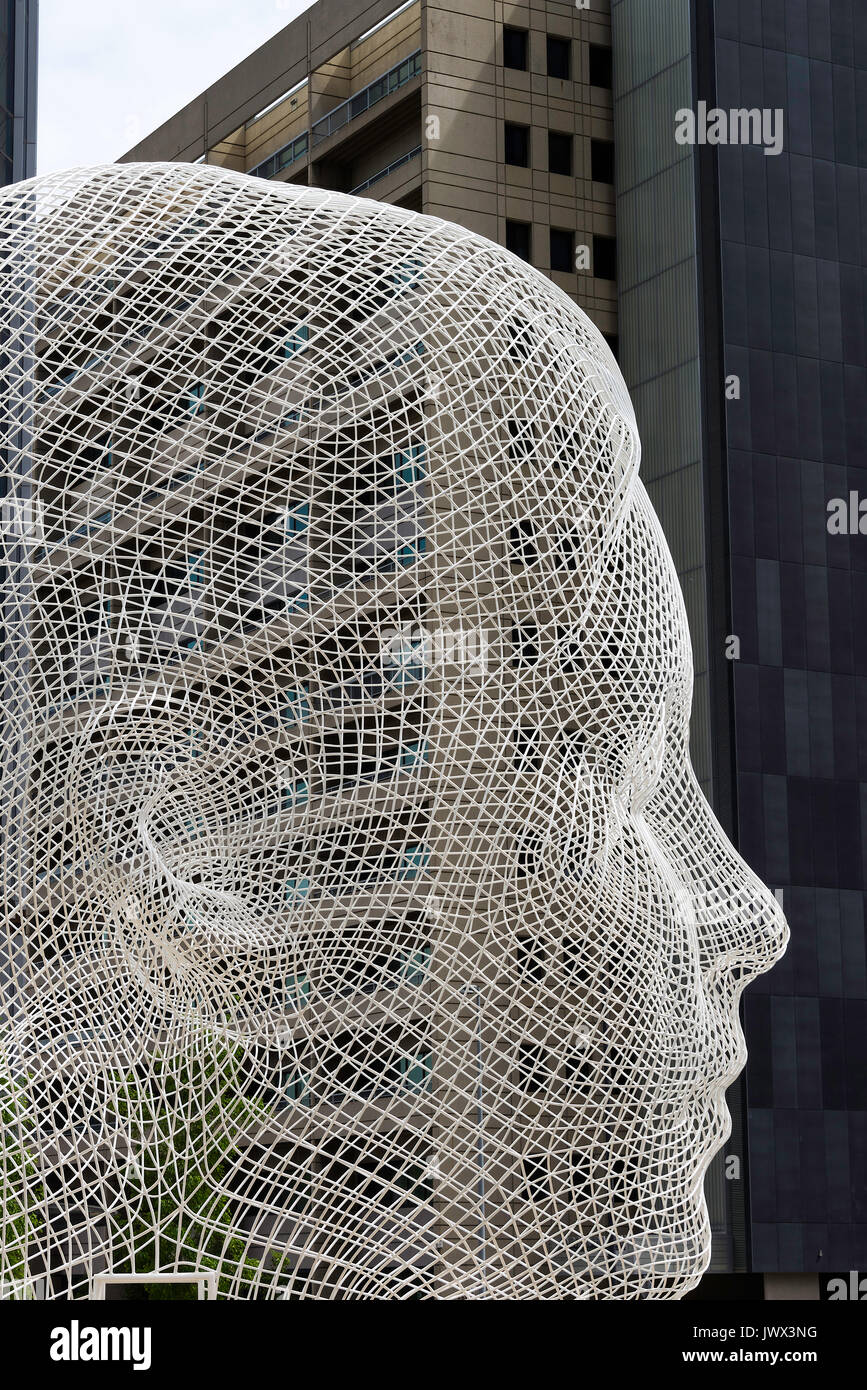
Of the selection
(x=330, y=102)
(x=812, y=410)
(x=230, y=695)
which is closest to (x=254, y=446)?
(x=230, y=695)

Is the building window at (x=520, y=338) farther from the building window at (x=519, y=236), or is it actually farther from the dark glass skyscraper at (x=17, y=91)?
the building window at (x=519, y=236)

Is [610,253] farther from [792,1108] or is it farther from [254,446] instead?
[254,446]

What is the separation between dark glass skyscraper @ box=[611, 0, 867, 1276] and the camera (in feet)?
133

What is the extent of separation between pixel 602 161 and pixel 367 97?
605cm

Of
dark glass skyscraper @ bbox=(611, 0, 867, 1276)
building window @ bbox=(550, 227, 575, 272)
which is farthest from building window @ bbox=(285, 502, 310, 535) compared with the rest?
building window @ bbox=(550, 227, 575, 272)

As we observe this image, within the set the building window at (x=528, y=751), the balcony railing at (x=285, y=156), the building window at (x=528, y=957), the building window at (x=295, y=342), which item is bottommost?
the building window at (x=528, y=957)

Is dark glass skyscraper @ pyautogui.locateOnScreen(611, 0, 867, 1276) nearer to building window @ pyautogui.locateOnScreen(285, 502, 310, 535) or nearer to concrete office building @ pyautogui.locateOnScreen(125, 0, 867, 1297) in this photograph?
concrete office building @ pyautogui.locateOnScreen(125, 0, 867, 1297)

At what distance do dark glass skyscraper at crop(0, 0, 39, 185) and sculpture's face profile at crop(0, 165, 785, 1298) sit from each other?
57.8 ft

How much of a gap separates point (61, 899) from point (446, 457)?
2.85m

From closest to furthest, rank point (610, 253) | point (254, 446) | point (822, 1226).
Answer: point (254, 446)
point (822, 1226)
point (610, 253)

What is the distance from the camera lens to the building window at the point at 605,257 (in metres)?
46.5

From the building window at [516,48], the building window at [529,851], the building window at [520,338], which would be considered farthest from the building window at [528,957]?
the building window at [516,48]

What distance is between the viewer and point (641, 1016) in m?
9.23

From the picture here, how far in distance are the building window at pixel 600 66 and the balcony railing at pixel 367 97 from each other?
4998mm
